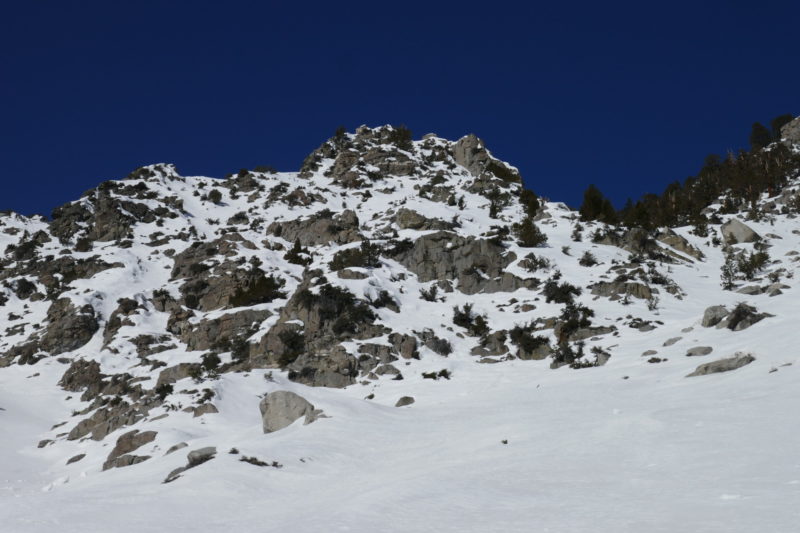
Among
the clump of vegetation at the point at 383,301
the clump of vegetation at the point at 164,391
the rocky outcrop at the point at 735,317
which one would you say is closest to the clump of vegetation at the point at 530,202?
the clump of vegetation at the point at 383,301

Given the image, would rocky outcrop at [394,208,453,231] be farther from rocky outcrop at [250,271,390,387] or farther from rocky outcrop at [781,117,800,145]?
rocky outcrop at [781,117,800,145]

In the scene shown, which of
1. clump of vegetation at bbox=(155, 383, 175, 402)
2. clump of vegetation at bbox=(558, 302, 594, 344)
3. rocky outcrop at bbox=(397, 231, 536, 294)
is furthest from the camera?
rocky outcrop at bbox=(397, 231, 536, 294)

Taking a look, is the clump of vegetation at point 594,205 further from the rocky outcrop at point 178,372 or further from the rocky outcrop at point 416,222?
the rocky outcrop at point 178,372

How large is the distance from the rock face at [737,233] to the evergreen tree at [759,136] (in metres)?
41.1

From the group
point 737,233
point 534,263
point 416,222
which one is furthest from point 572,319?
point 737,233

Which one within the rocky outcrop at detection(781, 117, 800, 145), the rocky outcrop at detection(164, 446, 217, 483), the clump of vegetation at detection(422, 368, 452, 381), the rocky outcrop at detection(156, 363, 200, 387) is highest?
the rocky outcrop at detection(781, 117, 800, 145)

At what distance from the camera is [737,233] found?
4375 cm

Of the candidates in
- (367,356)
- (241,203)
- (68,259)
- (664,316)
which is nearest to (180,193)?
(241,203)

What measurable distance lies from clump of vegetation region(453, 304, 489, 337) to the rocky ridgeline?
0.19 meters

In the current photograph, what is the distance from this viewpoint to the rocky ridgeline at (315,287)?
2823cm

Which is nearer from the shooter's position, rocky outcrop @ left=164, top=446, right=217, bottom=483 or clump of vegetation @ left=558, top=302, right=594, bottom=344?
rocky outcrop @ left=164, top=446, right=217, bottom=483

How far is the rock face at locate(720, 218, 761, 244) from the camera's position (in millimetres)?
42500

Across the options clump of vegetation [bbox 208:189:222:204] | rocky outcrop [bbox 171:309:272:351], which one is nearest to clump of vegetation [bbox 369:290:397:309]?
rocky outcrop [bbox 171:309:272:351]

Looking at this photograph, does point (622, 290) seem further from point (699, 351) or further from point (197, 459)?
point (197, 459)
